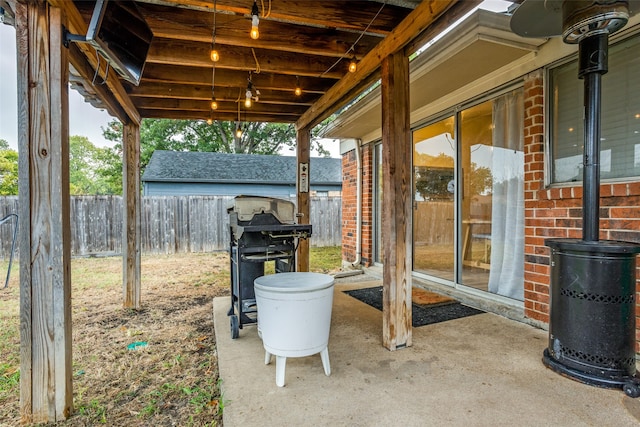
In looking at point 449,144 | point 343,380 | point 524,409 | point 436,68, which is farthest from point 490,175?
point 343,380

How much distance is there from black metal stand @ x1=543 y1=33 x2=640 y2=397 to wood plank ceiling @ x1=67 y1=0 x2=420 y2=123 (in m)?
1.35

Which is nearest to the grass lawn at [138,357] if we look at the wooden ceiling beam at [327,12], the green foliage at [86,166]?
the wooden ceiling beam at [327,12]

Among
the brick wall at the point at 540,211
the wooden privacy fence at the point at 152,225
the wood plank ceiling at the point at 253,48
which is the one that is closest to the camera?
the wood plank ceiling at the point at 253,48

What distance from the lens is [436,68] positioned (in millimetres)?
3074

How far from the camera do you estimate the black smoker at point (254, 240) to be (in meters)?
2.80

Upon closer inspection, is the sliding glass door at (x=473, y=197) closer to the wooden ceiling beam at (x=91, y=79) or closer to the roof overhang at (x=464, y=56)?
the roof overhang at (x=464, y=56)

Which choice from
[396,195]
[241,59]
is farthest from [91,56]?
[396,195]

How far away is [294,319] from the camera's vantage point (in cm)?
204

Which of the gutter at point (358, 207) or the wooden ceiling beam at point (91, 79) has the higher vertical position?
the wooden ceiling beam at point (91, 79)

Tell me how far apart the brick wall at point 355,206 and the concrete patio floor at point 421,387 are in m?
3.04

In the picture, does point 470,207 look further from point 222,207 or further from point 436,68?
point 222,207

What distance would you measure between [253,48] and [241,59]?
16 centimetres

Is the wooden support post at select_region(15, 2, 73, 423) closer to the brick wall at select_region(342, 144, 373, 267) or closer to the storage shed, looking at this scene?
the brick wall at select_region(342, 144, 373, 267)

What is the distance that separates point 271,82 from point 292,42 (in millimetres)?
922
